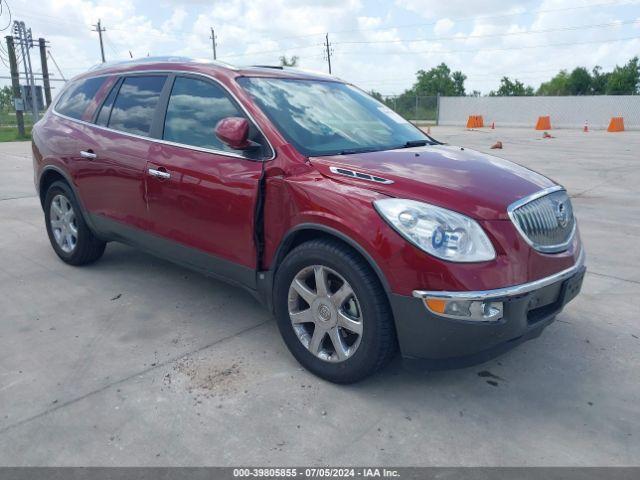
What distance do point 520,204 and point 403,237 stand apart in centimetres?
69

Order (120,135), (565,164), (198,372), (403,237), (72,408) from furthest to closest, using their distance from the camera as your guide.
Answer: (565,164) < (120,135) < (198,372) < (72,408) < (403,237)

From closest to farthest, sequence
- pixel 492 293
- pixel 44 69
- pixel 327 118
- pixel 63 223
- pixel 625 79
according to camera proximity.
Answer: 1. pixel 492 293
2. pixel 327 118
3. pixel 63 223
4. pixel 44 69
5. pixel 625 79

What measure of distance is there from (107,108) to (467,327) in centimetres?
346

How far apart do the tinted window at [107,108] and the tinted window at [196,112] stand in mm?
829

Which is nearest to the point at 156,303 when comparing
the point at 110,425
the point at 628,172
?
the point at 110,425

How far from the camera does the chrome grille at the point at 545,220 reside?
2793 millimetres

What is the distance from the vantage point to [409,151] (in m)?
3.55

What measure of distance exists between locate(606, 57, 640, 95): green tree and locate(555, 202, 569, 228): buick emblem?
58.3 meters

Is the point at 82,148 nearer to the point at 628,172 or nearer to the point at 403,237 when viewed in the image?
the point at 403,237

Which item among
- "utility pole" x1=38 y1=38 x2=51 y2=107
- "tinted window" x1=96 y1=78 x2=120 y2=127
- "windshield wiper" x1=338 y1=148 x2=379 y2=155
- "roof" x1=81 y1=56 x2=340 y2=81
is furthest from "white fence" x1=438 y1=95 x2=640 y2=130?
"tinted window" x1=96 y1=78 x2=120 y2=127

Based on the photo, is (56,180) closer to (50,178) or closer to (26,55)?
(50,178)

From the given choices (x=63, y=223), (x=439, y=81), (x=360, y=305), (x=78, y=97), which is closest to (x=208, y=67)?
(x=78, y=97)

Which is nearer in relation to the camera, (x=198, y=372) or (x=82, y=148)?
(x=198, y=372)

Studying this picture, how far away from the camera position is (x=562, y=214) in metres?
3.12
